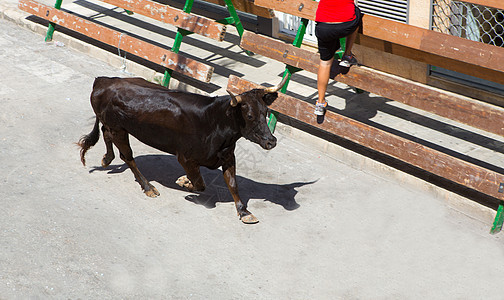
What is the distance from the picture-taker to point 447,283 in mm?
5371

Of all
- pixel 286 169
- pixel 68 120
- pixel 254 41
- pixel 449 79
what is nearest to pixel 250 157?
pixel 286 169

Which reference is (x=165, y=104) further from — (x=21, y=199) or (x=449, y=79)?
(x=449, y=79)

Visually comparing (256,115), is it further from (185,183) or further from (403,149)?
(403,149)

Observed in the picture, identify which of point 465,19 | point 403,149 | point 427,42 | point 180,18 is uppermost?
Result: point 465,19

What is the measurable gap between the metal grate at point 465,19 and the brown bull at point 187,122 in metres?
3.69

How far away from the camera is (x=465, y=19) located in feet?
27.8

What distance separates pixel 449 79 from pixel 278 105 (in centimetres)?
260

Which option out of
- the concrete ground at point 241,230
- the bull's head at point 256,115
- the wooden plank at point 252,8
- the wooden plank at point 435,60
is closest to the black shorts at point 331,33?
the wooden plank at point 435,60

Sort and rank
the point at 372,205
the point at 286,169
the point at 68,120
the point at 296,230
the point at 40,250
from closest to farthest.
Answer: the point at 40,250
the point at 296,230
the point at 372,205
the point at 286,169
the point at 68,120

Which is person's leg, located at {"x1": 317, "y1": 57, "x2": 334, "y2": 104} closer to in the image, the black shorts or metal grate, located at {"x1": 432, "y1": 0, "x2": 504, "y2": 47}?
the black shorts

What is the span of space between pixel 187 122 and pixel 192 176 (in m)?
0.57

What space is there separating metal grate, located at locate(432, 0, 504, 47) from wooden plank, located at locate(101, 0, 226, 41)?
298 cm

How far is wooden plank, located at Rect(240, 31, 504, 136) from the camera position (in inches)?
241

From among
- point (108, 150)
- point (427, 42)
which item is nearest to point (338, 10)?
point (427, 42)
